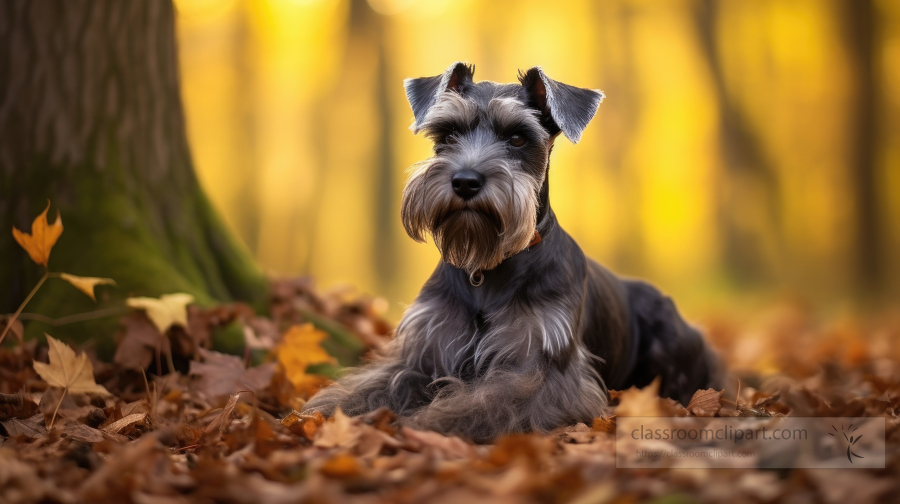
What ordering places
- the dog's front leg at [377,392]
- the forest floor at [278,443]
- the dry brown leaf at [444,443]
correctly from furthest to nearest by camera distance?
1. the dog's front leg at [377,392]
2. the dry brown leaf at [444,443]
3. the forest floor at [278,443]

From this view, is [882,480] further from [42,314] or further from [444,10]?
[444,10]

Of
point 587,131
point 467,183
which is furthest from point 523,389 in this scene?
point 587,131

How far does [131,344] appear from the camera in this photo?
13.9ft

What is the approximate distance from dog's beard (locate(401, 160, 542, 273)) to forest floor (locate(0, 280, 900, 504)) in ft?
3.20

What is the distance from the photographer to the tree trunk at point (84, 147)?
471cm

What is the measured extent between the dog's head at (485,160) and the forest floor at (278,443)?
102 centimetres

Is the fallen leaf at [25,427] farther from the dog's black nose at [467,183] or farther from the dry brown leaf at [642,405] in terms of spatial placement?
the dry brown leaf at [642,405]

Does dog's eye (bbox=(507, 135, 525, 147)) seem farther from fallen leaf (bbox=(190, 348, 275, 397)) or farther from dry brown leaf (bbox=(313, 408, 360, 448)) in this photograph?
fallen leaf (bbox=(190, 348, 275, 397))

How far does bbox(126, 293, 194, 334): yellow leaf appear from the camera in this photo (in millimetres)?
4126

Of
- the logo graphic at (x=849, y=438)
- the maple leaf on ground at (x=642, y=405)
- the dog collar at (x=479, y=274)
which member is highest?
the dog collar at (x=479, y=274)

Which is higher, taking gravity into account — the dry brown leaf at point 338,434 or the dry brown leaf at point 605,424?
the dry brown leaf at point 338,434

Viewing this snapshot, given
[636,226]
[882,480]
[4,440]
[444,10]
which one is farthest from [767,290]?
[4,440]

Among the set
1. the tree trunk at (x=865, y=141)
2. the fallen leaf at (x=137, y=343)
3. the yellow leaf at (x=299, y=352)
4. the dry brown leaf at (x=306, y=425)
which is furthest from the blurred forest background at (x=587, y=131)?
the dry brown leaf at (x=306, y=425)

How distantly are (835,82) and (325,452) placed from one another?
539 inches
